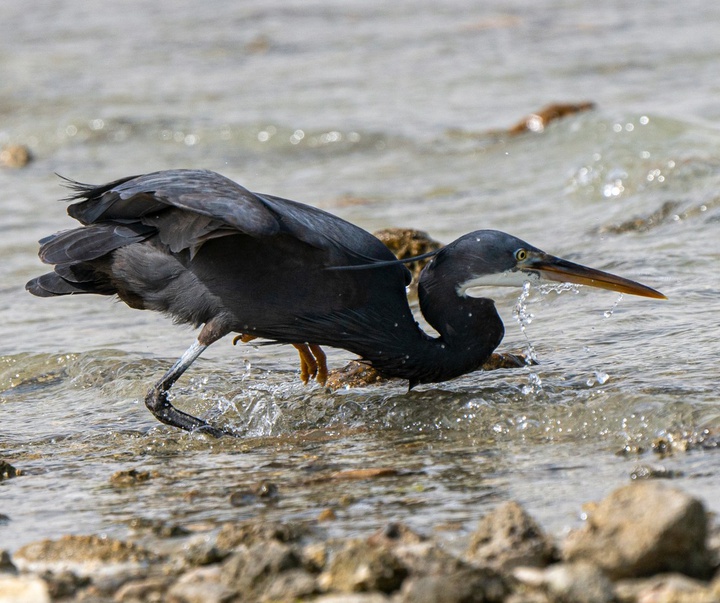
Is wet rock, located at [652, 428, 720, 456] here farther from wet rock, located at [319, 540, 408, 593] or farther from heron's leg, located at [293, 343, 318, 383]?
heron's leg, located at [293, 343, 318, 383]

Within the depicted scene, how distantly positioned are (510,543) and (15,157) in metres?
10.1

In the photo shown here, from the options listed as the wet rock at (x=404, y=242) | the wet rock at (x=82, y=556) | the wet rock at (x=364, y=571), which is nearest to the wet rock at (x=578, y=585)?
the wet rock at (x=364, y=571)

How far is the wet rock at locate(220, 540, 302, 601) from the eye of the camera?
313 cm

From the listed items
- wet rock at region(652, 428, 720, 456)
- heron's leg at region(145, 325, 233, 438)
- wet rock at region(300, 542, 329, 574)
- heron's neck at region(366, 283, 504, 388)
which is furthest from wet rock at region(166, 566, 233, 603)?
heron's neck at region(366, 283, 504, 388)

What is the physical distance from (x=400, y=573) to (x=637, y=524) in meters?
0.62

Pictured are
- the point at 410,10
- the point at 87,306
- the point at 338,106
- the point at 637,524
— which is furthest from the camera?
the point at 410,10

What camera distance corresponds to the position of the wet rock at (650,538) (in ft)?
9.87

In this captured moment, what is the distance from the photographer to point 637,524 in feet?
10.0

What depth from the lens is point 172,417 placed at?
5.27 m

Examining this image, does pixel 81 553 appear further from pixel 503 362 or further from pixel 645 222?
pixel 645 222

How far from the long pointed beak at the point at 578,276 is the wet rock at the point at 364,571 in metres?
2.50

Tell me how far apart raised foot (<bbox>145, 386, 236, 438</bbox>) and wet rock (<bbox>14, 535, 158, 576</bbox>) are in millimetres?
1595

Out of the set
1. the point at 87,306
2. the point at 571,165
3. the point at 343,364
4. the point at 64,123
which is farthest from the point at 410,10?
the point at 343,364

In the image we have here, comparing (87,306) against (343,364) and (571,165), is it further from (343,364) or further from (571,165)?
(571,165)
